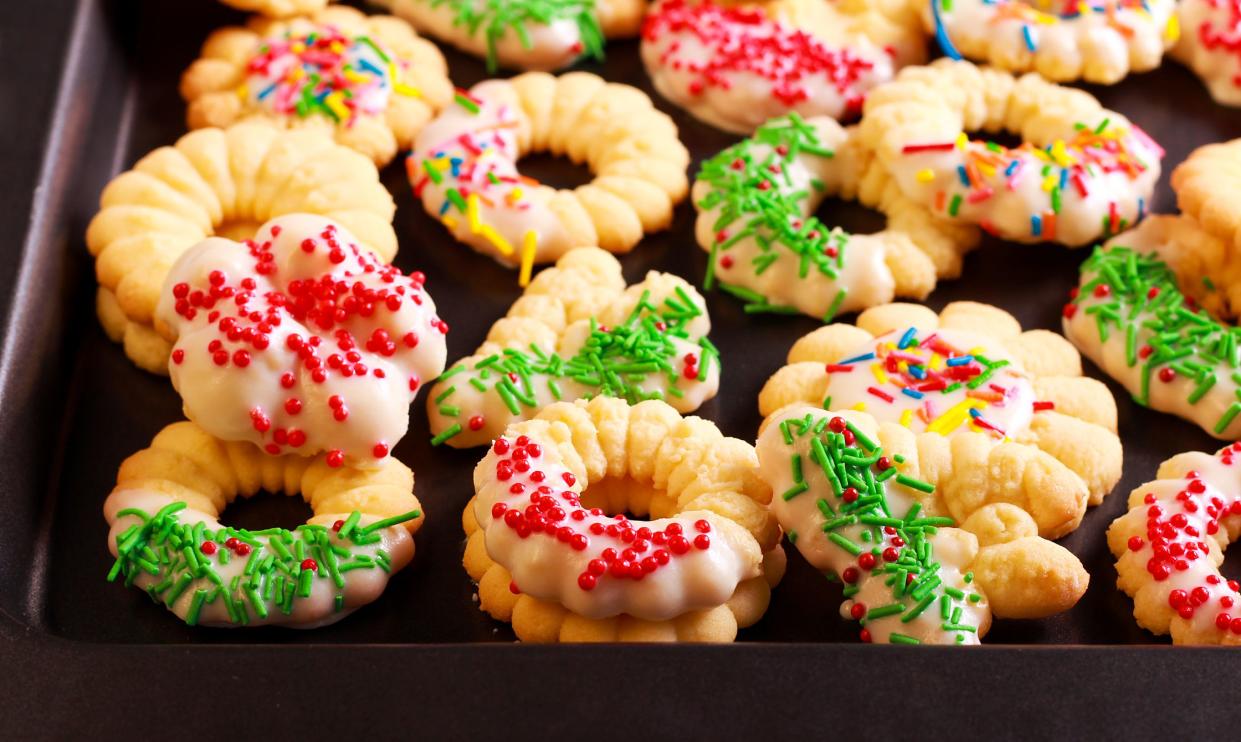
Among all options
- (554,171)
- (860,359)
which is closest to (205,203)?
(554,171)

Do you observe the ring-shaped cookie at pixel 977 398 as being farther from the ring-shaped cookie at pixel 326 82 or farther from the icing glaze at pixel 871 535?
the ring-shaped cookie at pixel 326 82

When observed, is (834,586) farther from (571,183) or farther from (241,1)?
(241,1)

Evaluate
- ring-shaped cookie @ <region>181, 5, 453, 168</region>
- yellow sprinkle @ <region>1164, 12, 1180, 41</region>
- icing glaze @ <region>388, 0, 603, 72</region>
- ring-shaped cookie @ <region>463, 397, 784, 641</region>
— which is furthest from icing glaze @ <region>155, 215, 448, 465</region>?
yellow sprinkle @ <region>1164, 12, 1180, 41</region>

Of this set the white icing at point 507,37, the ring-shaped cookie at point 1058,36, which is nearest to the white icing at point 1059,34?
the ring-shaped cookie at point 1058,36

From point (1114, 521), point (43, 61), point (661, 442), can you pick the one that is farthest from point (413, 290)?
point (1114, 521)

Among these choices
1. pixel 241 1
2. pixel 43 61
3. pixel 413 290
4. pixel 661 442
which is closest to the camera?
pixel 661 442

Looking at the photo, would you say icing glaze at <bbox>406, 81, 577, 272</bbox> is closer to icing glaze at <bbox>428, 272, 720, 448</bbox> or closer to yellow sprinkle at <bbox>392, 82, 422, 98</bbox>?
yellow sprinkle at <bbox>392, 82, 422, 98</bbox>
